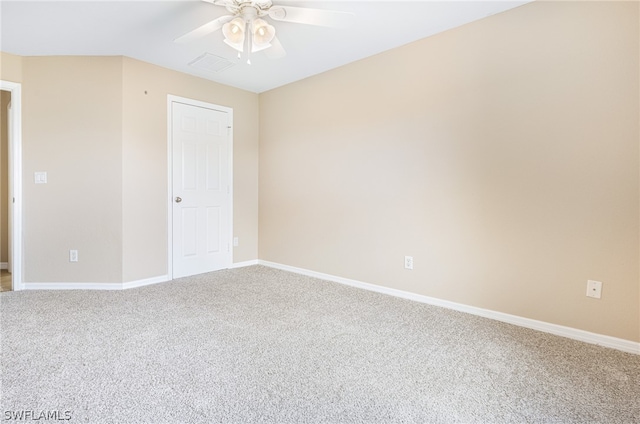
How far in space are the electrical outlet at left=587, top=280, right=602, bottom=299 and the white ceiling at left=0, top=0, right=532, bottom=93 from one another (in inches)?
79.3

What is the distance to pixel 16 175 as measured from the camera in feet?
10.6

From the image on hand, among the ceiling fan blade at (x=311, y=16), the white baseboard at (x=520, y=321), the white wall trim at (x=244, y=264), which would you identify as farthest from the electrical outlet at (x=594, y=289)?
the white wall trim at (x=244, y=264)

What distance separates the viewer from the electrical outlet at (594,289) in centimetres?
215

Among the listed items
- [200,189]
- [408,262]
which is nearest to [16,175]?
[200,189]

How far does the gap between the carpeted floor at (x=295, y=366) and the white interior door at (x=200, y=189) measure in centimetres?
110

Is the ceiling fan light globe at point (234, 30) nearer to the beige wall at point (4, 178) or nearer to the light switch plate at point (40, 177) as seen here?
the light switch plate at point (40, 177)

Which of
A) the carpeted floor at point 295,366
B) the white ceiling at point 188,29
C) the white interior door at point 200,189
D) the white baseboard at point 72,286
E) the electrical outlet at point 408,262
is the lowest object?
the carpeted floor at point 295,366

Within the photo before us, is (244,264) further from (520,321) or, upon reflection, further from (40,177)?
(520,321)

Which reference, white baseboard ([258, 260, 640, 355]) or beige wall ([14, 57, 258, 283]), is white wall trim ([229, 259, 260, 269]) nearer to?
beige wall ([14, 57, 258, 283])

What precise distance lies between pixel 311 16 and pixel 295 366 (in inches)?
81.7

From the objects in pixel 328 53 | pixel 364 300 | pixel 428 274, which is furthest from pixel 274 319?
pixel 328 53

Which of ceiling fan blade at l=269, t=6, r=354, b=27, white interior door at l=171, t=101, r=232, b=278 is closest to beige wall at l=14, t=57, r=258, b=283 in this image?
white interior door at l=171, t=101, r=232, b=278

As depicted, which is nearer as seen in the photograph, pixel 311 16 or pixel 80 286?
pixel 311 16

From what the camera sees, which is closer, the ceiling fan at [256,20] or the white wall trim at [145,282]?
the ceiling fan at [256,20]
